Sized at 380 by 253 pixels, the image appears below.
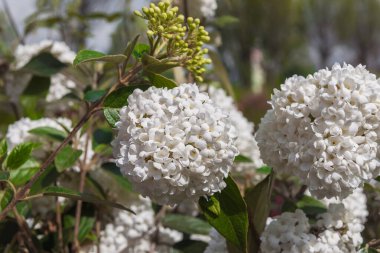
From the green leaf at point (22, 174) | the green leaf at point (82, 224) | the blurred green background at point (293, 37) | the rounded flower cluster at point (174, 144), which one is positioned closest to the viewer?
the rounded flower cluster at point (174, 144)

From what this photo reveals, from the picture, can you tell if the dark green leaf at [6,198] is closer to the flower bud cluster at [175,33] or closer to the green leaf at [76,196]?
the green leaf at [76,196]

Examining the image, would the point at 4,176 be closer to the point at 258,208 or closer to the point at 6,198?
the point at 6,198

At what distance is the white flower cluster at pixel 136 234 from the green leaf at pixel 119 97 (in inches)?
19.1

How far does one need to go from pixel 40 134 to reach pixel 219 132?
1.87 ft

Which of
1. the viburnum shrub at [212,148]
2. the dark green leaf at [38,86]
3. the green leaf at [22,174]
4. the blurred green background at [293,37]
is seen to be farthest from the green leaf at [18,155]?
the blurred green background at [293,37]

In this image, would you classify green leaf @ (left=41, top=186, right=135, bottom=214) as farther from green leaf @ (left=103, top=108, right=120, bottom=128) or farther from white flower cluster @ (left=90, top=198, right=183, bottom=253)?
white flower cluster @ (left=90, top=198, right=183, bottom=253)

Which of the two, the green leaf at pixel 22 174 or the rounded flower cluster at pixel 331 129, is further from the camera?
the green leaf at pixel 22 174

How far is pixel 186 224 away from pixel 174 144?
0.59 metres

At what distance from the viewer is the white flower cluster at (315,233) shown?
3.01 ft

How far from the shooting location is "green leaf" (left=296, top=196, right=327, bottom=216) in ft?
3.54

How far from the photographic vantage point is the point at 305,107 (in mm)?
821

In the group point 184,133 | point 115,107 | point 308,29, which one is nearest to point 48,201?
point 115,107

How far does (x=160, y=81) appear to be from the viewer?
840 millimetres

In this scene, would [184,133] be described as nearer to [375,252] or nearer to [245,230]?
[245,230]
